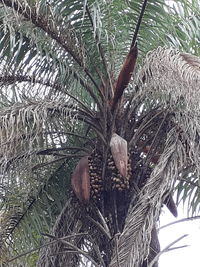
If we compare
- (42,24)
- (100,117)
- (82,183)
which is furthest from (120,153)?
(42,24)

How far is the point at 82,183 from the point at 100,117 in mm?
706

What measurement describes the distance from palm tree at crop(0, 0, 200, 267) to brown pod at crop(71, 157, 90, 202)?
10 mm

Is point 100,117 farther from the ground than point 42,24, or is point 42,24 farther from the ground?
point 42,24

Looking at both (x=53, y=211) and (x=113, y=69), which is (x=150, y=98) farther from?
(x=53, y=211)

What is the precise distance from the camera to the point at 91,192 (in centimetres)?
627

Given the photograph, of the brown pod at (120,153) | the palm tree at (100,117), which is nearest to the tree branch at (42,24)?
the palm tree at (100,117)

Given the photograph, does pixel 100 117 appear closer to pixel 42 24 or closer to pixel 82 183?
pixel 82 183

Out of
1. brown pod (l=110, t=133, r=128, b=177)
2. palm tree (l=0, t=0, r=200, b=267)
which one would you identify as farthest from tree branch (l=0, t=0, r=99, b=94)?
brown pod (l=110, t=133, r=128, b=177)

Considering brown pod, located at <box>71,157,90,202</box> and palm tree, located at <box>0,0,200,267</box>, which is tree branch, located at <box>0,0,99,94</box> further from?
brown pod, located at <box>71,157,90,202</box>

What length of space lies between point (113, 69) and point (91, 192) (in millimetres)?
1337

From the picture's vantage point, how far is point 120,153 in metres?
5.88

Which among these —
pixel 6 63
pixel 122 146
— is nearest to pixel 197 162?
pixel 122 146

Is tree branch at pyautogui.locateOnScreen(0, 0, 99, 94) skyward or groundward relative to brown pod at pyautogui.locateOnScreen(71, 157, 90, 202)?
skyward

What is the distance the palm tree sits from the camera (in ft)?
18.8
